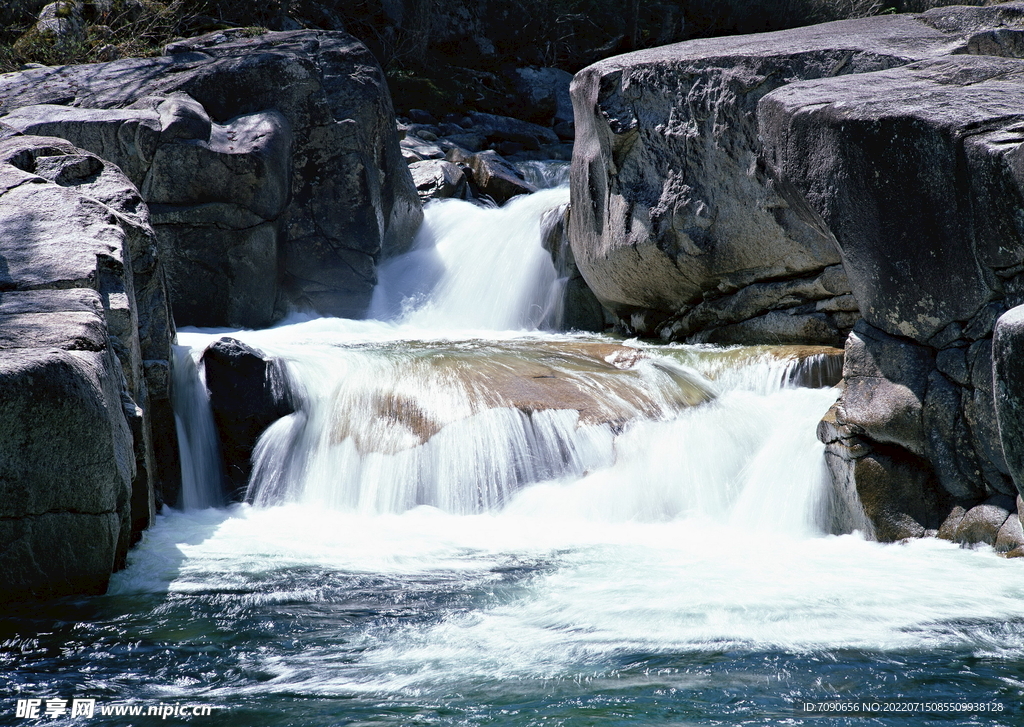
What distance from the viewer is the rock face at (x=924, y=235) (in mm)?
4320

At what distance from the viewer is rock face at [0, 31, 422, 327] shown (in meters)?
9.42

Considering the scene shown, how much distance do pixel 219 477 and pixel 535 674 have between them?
3.76 metres

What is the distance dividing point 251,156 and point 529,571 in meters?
6.91

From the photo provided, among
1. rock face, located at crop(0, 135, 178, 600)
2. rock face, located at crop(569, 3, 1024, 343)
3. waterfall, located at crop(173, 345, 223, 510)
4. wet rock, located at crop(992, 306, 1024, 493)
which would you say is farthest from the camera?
rock face, located at crop(569, 3, 1024, 343)

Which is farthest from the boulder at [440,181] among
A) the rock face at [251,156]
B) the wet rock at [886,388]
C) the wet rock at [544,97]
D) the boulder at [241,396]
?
the wet rock at [886,388]

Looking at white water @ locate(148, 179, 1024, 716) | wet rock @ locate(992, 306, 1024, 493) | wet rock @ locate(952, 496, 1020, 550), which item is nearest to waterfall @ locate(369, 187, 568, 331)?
white water @ locate(148, 179, 1024, 716)

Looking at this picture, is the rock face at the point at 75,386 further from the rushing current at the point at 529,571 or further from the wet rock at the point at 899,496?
the wet rock at the point at 899,496

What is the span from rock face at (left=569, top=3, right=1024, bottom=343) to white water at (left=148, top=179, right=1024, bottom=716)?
1058 millimetres

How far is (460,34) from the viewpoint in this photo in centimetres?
2098

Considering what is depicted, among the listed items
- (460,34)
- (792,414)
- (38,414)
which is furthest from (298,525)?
(460,34)

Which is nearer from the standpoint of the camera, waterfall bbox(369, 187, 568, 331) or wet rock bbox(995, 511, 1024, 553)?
wet rock bbox(995, 511, 1024, 553)

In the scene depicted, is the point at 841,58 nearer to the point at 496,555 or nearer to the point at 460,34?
the point at 496,555

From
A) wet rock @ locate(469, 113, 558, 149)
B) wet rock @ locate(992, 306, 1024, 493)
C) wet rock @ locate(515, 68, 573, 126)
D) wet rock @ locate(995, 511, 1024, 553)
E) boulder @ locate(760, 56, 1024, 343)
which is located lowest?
wet rock @ locate(995, 511, 1024, 553)

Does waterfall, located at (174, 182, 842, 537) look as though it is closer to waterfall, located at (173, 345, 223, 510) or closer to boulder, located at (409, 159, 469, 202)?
waterfall, located at (173, 345, 223, 510)
